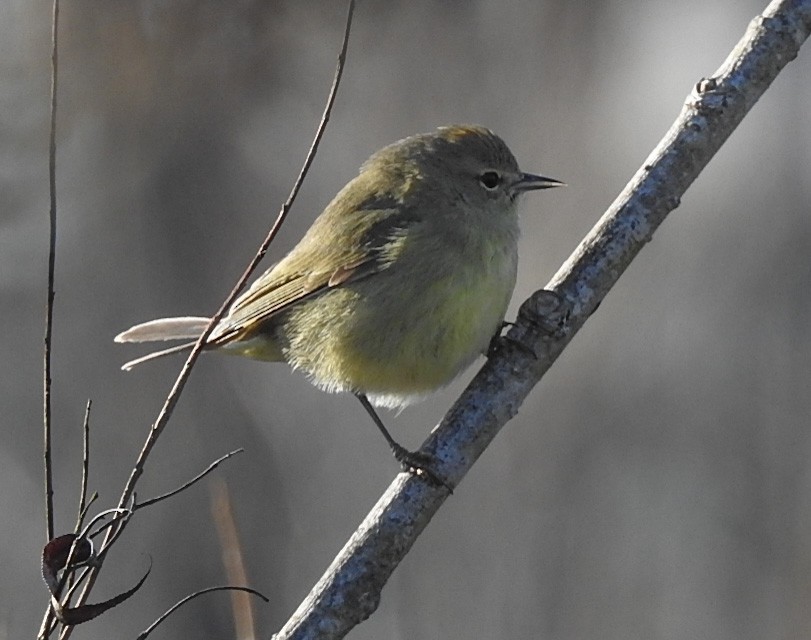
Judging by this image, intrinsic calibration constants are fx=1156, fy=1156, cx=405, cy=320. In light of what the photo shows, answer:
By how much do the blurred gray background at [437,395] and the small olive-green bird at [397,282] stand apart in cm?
285

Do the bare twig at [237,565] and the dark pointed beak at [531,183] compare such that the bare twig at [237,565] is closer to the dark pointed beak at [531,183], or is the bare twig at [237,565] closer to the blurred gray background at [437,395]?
the dark pointed beak at [531,183]

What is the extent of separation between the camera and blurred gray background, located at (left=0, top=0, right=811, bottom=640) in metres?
6.83

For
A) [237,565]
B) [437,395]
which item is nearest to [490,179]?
[237,565]

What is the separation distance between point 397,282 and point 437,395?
11.4 ft

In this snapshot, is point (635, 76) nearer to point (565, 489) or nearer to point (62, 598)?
point (565, 489)

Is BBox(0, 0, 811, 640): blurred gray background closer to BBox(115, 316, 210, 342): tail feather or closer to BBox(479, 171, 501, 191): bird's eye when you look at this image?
BBox(115, 316, 210, 342): tail feather

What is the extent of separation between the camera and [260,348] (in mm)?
4352

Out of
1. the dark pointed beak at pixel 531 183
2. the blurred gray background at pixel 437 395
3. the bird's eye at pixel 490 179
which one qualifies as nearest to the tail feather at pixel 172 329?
the bird's eye at pixel 490 179

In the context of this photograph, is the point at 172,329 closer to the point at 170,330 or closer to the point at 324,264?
the point at 170,330

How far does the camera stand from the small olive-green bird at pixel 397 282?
3811mm

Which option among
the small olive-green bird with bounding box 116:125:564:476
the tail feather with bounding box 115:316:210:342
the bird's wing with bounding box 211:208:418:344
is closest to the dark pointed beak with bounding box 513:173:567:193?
the small olive-green bird with bounding box 116:125:564:476

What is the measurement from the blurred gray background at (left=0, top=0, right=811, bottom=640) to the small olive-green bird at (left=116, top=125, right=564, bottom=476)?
2.85m

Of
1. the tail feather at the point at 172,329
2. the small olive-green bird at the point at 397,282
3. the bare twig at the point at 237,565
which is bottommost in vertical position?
the bare twig at the point at 237,565

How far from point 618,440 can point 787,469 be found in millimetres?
1062
